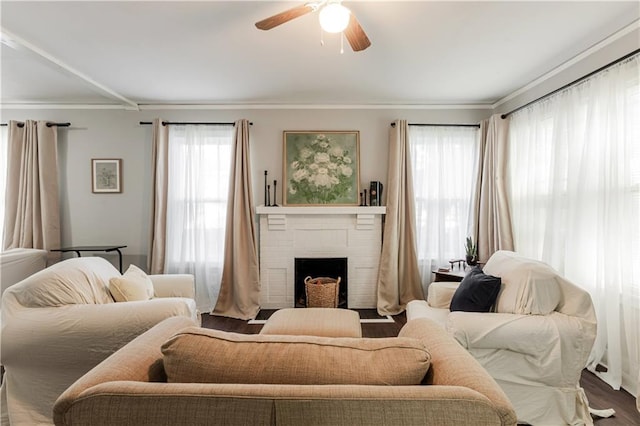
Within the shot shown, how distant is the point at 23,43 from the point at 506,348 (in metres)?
4.01

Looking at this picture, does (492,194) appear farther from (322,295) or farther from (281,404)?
(281,404)

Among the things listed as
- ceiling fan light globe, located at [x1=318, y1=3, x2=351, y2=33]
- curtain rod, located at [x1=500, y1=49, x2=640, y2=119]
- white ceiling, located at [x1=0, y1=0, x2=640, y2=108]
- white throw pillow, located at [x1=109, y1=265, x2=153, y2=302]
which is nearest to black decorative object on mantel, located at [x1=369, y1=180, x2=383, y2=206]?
white ceiling, located at [x1=0, y1=0, x2=640, y2=108]

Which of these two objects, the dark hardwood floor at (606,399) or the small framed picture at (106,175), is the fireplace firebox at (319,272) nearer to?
the dark hardwood floor at (606,399)

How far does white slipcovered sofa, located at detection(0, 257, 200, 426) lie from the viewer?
1795 millimetres

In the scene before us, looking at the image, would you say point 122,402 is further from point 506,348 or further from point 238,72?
point 238,72

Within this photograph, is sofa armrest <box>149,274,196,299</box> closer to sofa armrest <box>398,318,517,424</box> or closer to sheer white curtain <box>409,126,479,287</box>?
sofa armrest <box>398,318,517,424</box>

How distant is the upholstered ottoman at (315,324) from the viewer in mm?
1976

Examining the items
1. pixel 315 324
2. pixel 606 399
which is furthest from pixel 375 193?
pixel 606 399

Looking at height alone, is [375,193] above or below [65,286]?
above

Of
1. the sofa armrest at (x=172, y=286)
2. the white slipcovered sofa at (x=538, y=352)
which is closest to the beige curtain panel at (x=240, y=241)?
the sofa armrest at (x=172, y=286)

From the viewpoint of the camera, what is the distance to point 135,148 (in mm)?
4145

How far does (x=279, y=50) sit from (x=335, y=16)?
1.09 m

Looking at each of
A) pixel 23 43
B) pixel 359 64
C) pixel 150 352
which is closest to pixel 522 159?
pixel 359 64

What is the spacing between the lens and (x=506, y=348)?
1902mm
